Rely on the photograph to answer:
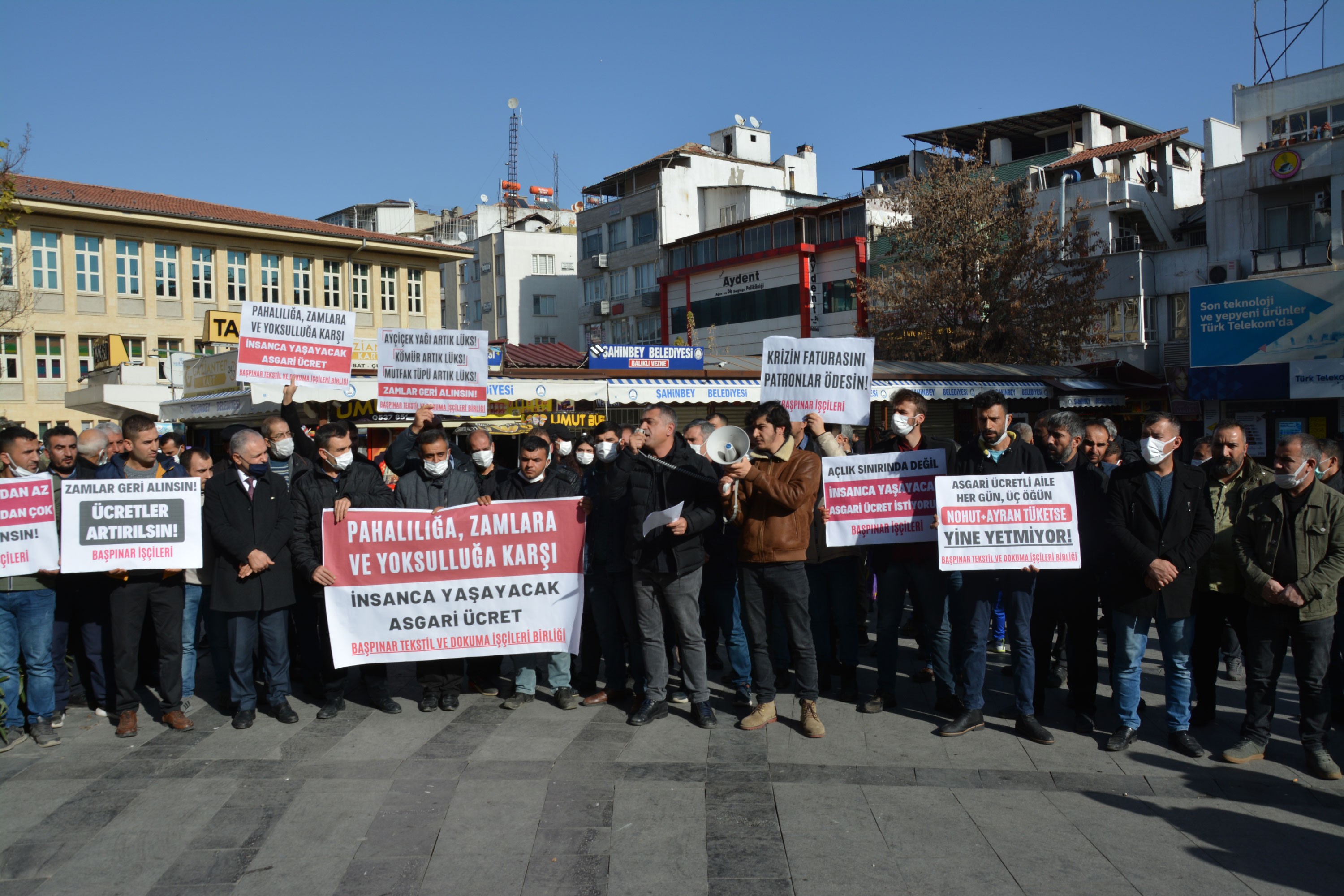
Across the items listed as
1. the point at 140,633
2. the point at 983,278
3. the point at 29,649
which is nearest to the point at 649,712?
the point at 140,633

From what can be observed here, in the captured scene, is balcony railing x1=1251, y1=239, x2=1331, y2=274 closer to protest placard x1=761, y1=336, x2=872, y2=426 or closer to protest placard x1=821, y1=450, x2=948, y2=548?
protest placard x1=761, y1=336, x2=872, y2=426

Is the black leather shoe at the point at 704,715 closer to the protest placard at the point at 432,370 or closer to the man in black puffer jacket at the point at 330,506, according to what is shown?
the man in black puffer jacket at the point at 330,506

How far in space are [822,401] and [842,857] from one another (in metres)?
3.95

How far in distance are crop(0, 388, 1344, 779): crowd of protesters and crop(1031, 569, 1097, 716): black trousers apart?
16 millimetres

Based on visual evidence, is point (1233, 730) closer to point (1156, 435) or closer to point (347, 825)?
point (1156, 435)

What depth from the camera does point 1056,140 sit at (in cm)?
4556

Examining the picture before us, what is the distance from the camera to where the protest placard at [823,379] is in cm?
754

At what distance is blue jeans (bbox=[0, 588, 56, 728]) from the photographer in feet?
20.1

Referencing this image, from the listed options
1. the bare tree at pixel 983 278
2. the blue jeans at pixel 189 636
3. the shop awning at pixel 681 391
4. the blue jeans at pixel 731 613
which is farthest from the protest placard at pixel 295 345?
the bare tree at pixel 983 278

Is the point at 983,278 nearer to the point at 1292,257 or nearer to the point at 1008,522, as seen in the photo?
the point at 1292,257

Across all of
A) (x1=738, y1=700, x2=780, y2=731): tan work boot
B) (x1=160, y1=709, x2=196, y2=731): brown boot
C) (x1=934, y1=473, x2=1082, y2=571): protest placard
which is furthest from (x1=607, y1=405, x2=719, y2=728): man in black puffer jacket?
(x1=160, y1=709, x2=196, y2=731): brown boot

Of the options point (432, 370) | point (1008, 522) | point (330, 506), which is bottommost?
point (1008, 522)

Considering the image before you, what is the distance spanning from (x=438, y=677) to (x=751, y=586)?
234 centimetres

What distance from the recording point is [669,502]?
245 inches
